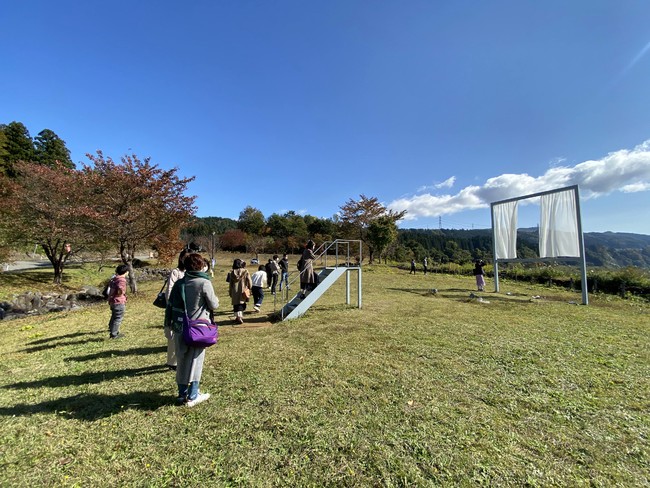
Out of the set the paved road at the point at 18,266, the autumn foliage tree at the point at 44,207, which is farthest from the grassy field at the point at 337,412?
the paved road at the point at 18,266

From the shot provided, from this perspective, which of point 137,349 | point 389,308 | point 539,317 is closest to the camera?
point 137,349

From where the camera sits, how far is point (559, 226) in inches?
488

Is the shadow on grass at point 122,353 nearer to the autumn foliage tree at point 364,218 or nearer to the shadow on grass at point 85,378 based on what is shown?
the shadow on grass at point 85,378

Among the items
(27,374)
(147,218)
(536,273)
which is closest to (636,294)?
(536,273)

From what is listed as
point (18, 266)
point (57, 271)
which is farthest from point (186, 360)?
point (18, 266)

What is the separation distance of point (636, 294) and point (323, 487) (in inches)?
777

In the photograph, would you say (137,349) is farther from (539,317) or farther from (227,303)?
(539,317)

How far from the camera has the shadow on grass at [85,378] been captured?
4301 millimetres

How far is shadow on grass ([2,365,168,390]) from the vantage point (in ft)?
14.1

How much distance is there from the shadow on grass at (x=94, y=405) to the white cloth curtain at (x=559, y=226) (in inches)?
580

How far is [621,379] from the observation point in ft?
14.4

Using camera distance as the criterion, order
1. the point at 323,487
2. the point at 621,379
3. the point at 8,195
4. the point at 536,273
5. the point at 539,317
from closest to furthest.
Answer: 1. the point at 323,487
2. the point at 621,379
3. the point at 539,317
4. the point at 8,195
5. the point at 536,273

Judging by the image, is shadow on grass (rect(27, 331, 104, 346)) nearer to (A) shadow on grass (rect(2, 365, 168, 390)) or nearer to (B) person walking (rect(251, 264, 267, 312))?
(A) shadow on grass (rect(2, 365, 168, 390))

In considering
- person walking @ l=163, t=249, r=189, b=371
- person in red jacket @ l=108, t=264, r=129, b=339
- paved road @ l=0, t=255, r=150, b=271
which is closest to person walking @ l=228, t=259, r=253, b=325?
person in red jacket @ l=108, t=264, r=129, b=339
